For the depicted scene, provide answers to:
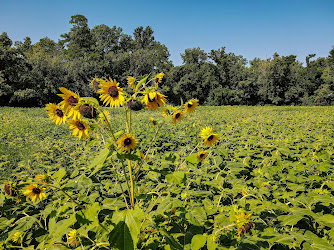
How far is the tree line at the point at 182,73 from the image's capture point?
29.8 metres

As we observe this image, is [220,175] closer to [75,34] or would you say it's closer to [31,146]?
[31,146]

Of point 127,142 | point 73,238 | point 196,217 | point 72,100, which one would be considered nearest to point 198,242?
point 196,217

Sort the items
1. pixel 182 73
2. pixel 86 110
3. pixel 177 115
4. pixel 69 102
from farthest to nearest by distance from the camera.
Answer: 1. pixel 182 73
2. pixel 177 115
3. pixel 69 102
4. pixel 86 110

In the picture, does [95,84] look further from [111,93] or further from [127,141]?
[127,141]

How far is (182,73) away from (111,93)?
1599 inches

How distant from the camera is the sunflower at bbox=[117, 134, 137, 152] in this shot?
97 centimetres

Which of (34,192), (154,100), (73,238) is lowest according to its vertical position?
(73,238)

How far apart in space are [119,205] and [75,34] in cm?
4956

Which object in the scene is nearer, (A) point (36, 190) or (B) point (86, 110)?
(B) point (86, 110)

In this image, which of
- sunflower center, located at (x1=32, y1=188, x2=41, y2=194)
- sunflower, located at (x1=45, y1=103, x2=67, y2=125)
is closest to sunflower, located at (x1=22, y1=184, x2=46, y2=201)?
sunflower center, located at (x1=32, y1=188, x2=41, y2=194)

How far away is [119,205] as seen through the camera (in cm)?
109

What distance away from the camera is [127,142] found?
0.99 meters

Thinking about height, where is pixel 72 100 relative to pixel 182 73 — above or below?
below

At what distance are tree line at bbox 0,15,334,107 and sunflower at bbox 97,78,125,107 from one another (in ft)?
103
